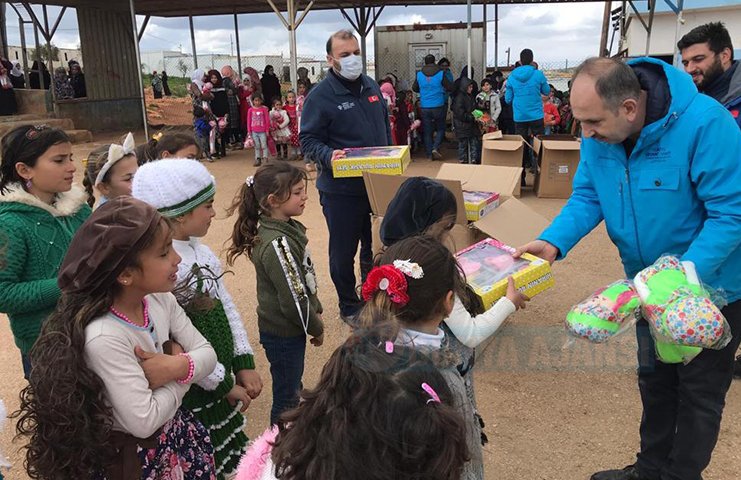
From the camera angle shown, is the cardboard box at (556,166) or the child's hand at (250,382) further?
the cardboard box at (556,166)

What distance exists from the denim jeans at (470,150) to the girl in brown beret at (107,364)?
912 cm

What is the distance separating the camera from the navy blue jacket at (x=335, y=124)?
3947 mm

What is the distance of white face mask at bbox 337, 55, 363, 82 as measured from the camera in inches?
154

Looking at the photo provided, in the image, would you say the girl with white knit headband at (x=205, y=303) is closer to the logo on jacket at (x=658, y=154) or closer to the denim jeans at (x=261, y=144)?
the logo on jacket at (x=658, y=154)

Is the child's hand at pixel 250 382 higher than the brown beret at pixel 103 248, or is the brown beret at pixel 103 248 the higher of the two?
the brown beret at pixel 103 248

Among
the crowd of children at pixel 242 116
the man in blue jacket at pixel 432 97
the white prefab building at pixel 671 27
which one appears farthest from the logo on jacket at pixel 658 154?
Answer: the white prefab building at pixel 671 27

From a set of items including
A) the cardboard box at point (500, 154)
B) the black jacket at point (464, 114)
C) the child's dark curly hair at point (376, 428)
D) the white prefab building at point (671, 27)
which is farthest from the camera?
the white prefab building at point (671, 27)

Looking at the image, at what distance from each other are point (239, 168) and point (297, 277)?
30.7 feet

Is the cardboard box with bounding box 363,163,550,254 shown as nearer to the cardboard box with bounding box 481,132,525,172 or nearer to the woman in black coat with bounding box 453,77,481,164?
the cardboard box with bounding box 481,132,525,172

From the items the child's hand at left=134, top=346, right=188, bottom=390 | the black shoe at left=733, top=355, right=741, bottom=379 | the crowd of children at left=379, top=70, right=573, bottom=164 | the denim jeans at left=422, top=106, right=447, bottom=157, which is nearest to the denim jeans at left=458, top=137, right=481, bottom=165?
the crowd of children at left=379, top=70, right=573, bottom=164

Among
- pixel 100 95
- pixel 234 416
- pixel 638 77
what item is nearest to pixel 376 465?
pixel 234 416

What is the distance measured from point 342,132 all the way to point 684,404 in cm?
262

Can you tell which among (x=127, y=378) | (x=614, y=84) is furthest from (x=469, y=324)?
(x=127, y=378)

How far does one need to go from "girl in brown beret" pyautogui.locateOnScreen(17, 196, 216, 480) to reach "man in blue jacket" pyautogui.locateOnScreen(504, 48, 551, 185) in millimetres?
7825
